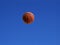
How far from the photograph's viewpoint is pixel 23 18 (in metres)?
10.1

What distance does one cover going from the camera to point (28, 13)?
1018 centimetres

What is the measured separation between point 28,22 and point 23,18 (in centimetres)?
31

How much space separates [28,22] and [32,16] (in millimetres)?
389

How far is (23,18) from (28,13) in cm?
34

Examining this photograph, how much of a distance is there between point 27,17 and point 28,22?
0.24m

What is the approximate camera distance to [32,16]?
10.2 meters

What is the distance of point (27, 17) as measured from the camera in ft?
33.0

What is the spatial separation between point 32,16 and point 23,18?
44cm

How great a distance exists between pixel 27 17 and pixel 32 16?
0.28 m

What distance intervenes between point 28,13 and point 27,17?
0.76ft

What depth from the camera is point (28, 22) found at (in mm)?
10008
